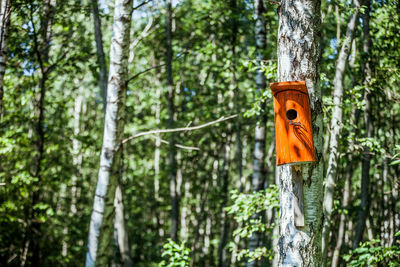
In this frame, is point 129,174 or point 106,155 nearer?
point 106,155

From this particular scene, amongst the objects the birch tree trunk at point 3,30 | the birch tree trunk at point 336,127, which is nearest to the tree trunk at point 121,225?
the birch tree trunk at point 3,30

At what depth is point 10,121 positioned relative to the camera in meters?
7.25

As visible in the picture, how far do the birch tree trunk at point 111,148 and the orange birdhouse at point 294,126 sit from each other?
1723mm

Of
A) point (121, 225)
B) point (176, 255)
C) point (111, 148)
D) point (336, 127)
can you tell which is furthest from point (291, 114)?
point (121, 225)

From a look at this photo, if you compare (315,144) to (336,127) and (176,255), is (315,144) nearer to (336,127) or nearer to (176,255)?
(336,127)

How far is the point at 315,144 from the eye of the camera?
2.54m

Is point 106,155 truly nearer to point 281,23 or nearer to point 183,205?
point 281,23

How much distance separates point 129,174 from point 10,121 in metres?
5.98

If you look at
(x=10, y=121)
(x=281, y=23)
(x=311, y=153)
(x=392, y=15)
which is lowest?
(x=311, y=153)

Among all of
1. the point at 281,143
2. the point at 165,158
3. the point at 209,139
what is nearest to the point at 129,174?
the point at 165,158

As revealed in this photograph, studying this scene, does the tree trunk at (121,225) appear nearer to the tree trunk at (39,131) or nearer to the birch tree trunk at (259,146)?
the tree trunk at (39,131)

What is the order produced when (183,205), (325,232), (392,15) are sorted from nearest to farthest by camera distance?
1. (325,232)
2. (392,15)
3. (183,205)

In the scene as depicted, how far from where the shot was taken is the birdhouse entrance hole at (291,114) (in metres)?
2.67

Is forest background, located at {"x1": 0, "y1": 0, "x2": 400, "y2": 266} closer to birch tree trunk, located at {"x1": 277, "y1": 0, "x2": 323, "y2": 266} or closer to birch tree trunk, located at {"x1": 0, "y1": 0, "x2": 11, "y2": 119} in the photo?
birch tree trunk, located at {"x1": 0, "y1": 0, "x2": 11, "y2": 119}
